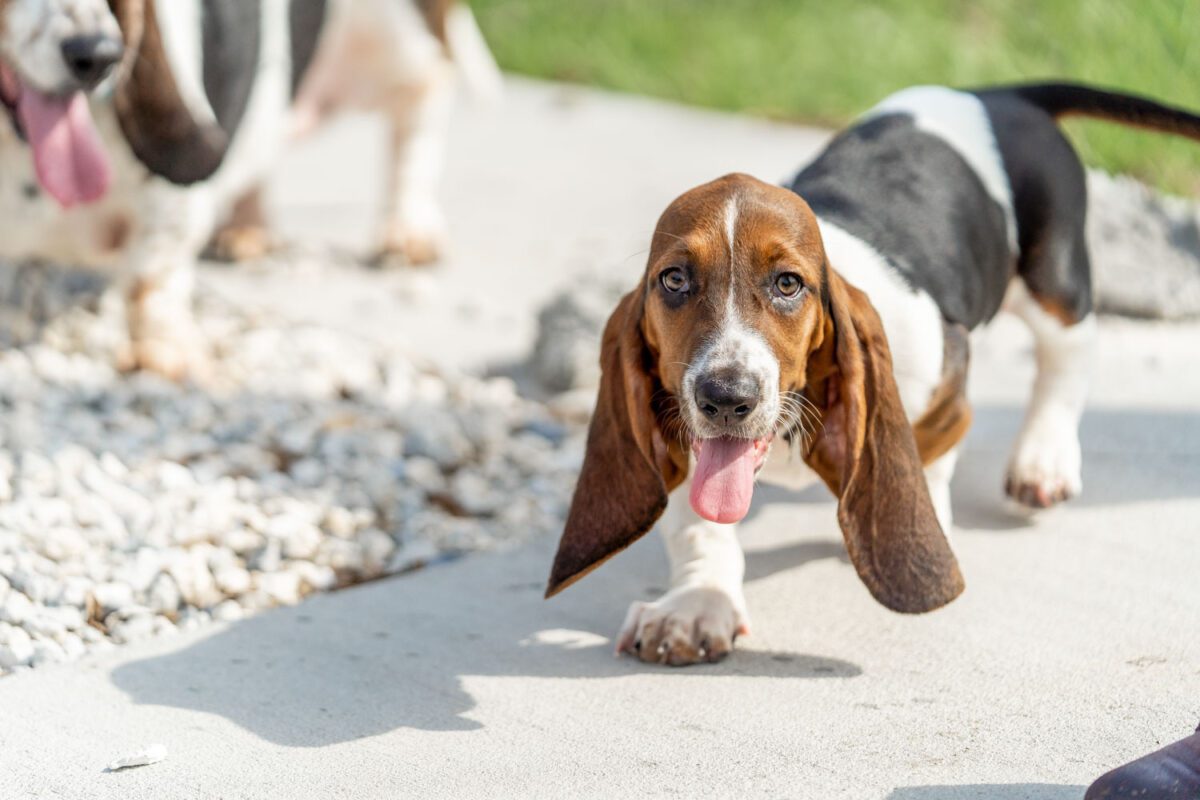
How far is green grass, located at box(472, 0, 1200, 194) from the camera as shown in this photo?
231 inches

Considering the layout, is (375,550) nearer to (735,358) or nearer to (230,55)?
(735,358)

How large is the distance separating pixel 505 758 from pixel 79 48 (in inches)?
79.4

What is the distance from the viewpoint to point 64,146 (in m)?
3.88

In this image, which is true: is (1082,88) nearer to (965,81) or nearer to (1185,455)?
(1185,455)

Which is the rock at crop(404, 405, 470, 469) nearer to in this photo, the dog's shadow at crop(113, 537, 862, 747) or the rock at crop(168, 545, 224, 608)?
the dog's shadow at crop(113, 537, 862, 747)

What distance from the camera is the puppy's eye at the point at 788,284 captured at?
2.61m

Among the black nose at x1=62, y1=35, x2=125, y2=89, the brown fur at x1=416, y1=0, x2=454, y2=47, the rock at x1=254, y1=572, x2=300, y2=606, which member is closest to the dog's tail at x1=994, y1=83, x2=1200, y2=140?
the rock at x1=254, y1=572, x2=300, y2=606

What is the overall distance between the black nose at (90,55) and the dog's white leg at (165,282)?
60cm

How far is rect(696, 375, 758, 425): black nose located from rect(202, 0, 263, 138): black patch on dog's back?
2.20 meters

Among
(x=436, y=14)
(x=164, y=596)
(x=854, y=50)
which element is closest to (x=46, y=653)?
(x=164, y=596)

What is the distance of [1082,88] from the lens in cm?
364

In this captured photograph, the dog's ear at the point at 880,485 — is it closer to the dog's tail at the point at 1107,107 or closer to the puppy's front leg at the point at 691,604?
the puppy's front leg at the point at 691,604

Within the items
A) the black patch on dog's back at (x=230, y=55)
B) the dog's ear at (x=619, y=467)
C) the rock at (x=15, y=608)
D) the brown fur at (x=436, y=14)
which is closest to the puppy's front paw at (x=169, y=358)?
the black patch on dog's back at (x=230, y=55)

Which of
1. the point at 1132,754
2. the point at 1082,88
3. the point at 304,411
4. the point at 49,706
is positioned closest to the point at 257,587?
the point at 49,706
